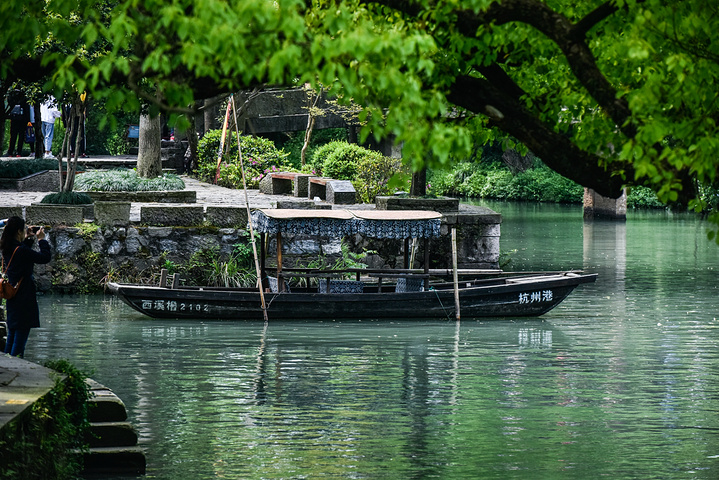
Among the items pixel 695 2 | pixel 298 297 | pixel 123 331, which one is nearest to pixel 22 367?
pixel 695 2

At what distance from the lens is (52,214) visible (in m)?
24.5

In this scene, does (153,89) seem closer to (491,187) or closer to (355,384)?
(355,384)

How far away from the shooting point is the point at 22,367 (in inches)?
391

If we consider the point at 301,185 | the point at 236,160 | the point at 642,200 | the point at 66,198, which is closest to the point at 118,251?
the point at 66,198

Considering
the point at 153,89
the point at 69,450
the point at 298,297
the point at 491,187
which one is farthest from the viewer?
the point at 491,187

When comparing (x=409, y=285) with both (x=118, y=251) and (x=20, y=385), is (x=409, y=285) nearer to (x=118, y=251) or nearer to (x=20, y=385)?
(x=118, y=251)

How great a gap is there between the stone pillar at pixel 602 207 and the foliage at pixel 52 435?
41671mm

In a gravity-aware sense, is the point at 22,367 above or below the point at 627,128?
below

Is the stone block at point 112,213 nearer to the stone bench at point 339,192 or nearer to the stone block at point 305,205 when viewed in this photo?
the stone block at point 305,205

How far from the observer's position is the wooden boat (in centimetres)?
2130

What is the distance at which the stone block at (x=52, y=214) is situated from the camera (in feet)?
79.9

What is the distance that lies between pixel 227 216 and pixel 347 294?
4.67 meters

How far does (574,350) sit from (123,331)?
7.62 meters

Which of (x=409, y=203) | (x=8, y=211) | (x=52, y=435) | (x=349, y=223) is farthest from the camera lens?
(x=409, y=203)
